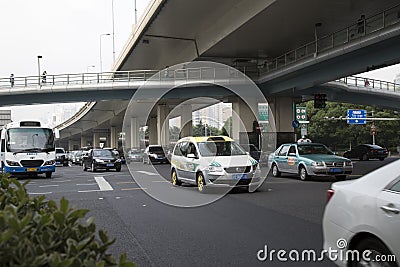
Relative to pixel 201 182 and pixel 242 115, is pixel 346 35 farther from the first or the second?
pixel 201 182

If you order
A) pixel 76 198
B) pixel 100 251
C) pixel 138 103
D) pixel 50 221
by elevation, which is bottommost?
pixel 76 198

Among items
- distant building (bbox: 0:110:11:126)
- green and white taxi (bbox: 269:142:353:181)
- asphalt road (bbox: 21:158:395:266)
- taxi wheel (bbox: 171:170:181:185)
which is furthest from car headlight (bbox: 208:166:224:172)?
distant building (bbox: 0:110:11:126)

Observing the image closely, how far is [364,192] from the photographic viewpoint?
14.6ft

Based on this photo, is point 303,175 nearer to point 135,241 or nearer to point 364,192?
point 135,241

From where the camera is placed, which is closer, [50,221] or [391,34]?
[50,221]

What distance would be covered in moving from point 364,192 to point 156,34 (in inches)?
1146

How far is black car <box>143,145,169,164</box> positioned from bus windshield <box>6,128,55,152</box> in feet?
42.0

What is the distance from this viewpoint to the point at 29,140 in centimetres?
2320

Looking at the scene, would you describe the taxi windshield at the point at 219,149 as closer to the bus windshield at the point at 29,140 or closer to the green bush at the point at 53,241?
the green bush at the point at 53,241

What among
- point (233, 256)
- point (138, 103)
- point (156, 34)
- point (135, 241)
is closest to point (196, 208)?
point (135, 241)

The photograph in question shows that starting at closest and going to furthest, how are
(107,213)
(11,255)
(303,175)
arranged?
(11,255) → (107,213) → (303,175)

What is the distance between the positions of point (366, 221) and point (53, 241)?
294 centimetres

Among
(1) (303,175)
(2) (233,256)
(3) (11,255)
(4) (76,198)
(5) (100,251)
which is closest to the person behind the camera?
(3) (11,255)

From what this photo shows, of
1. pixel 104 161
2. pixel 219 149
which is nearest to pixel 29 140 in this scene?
pixel 104 161
